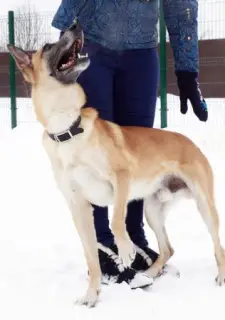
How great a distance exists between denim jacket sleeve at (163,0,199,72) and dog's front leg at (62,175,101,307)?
1.11 m

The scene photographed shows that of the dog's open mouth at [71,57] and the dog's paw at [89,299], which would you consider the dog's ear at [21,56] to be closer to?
the dog's open mouth at [71,57]

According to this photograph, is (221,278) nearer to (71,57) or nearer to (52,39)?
(71,57)

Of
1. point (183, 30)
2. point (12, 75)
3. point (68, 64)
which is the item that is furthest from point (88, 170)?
point (12, 75)

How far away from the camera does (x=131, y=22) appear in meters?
3.21

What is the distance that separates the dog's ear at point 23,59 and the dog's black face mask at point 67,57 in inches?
4.6

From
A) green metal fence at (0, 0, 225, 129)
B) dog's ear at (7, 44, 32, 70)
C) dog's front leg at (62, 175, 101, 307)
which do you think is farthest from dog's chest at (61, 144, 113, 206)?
green metal fence at (0, 0, 225, 129)

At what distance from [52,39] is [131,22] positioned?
5221 millimetres

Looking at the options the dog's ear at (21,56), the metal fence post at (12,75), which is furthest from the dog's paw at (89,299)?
the metal fence post at (12,75)

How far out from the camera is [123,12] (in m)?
3.18

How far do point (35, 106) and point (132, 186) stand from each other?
739 millimetres

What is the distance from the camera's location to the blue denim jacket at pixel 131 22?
10.3ft

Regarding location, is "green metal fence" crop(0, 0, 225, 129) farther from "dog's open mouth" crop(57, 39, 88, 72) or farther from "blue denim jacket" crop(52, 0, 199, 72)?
"dog's open mouth" crop(57, 39, 88, 72)

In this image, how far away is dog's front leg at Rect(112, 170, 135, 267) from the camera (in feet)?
9.27

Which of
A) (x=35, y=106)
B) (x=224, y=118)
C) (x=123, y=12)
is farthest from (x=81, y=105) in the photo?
(x=224, y=118)
